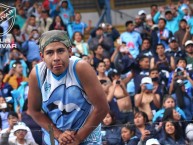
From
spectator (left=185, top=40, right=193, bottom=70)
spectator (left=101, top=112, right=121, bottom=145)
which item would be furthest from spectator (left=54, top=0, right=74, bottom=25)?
spectator (left=101, top=112, right=121, bottom=145)

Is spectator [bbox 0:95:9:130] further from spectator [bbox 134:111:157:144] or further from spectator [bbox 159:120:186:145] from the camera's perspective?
spectator [bbox 159:120:186:145]

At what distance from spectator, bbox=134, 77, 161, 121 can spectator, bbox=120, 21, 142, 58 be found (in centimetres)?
272

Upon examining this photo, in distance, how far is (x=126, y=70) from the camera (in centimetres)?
1203

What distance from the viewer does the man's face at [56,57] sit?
4.32 m

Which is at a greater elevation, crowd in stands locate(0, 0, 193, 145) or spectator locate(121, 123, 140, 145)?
crowd in stands locate(0, 0, 193, 145)

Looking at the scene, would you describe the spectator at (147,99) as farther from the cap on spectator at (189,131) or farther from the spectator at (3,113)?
the spectator at (3,113)

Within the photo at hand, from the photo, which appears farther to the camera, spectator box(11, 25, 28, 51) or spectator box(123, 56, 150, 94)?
spectator box(11, 25, 28, 51)

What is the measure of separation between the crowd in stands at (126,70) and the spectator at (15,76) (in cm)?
2

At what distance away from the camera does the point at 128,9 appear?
17.0 meters

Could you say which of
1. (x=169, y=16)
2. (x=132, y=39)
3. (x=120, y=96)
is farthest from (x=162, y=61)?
(x=169, y=16)

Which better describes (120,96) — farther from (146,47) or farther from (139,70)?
(146,47)

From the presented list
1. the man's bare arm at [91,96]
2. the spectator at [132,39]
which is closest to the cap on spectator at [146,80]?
the spectator at [132,39]
